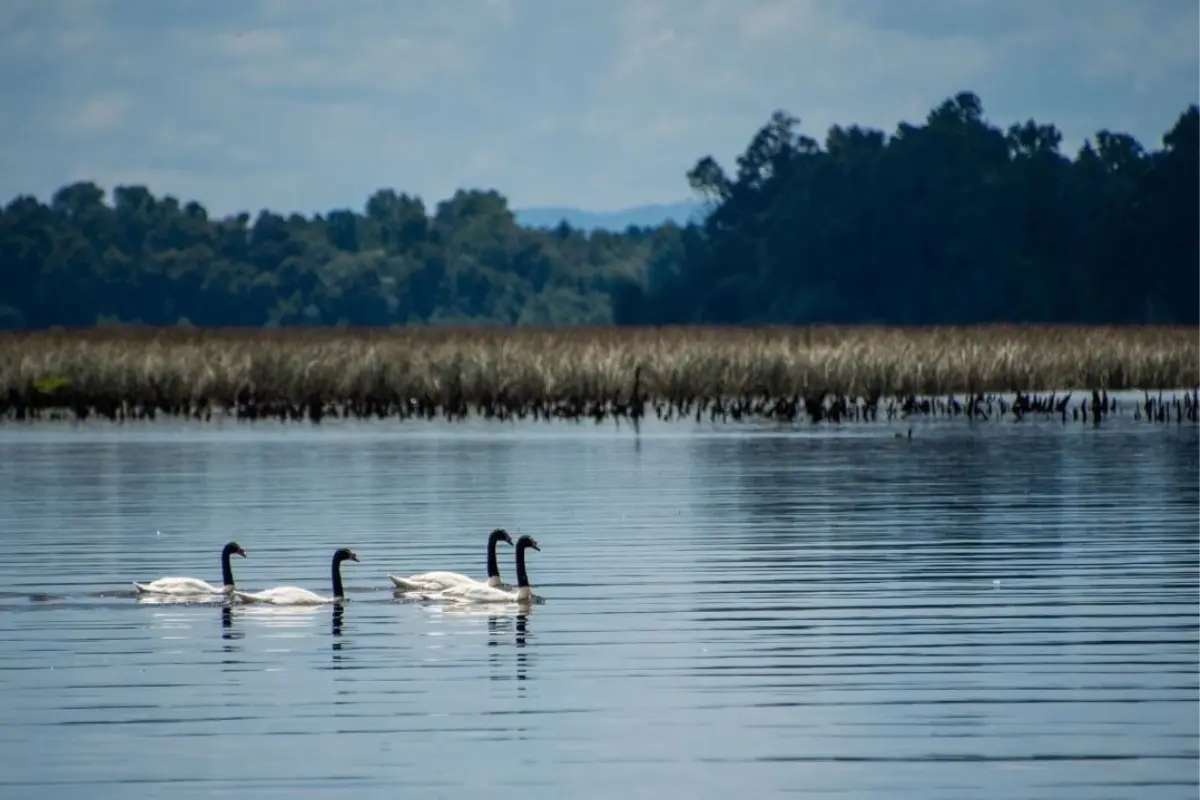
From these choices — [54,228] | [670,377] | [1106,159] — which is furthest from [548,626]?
[54,228]

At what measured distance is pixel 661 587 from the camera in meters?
17.6

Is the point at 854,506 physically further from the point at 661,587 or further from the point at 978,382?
the point at 978,382

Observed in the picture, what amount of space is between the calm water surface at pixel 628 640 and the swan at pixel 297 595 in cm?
14

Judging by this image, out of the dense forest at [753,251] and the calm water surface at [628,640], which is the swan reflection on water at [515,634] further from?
the dense forest at [753,251]

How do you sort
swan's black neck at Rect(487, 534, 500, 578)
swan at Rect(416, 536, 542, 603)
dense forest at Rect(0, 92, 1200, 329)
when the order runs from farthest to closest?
1. dense forest at Rect(0, 92, 1200, 329)
2. swan's black neck at Rect(487, 534, 500, 578)
3. swan at Rect(416, 536, 542, 603)

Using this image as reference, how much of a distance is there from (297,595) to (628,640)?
2.70 meters

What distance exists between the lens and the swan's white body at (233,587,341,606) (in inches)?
650

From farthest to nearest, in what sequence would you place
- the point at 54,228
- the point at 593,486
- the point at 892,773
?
the point at 54,228 → the point at 593,486 → the point at 892,773

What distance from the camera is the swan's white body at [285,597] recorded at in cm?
1650

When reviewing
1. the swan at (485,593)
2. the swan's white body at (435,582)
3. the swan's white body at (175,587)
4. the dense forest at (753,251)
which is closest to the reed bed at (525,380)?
the swan's white body at (435,582)

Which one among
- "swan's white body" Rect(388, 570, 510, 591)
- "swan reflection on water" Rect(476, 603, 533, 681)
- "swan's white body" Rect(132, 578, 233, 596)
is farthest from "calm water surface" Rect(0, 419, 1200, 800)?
"swan's white body" Rect(388, 570, 510, 591)

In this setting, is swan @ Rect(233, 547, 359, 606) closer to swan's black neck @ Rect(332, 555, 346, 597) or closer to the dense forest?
swan's black neck @ Rect(332, 555, 346, 597)

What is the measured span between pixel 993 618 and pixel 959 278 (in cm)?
8468

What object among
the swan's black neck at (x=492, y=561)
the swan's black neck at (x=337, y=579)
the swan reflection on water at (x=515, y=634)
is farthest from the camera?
the swan's black neck at (x=492, y=561)
